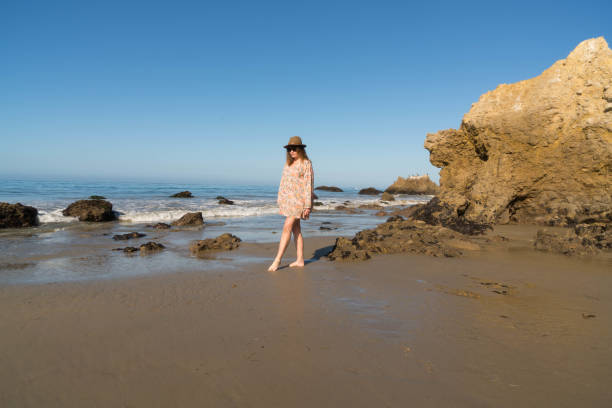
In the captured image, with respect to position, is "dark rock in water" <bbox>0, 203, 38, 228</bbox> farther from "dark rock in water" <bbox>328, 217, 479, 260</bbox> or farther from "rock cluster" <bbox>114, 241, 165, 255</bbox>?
"dark rock in water" <bbox>328, 217, 479, 260</bbox>

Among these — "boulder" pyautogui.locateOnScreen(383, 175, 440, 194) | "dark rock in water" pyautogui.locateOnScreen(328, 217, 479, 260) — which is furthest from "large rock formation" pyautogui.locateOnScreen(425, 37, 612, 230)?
"boulder" pyautogui.locateOnScreen(383, 175, 440, 194)

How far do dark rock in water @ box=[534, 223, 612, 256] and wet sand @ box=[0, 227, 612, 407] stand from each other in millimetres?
1405

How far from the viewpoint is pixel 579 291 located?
3.33 m

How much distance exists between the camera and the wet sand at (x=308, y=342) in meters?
1.64

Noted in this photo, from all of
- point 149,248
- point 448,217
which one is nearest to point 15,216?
point 149,248

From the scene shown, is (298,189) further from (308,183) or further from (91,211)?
(91,211)

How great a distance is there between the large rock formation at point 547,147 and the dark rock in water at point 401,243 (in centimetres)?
202

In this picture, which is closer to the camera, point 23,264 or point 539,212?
point 23,264

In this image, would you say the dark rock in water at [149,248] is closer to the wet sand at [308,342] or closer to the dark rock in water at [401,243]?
the wet sand at [308,342]

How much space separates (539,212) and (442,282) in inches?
267

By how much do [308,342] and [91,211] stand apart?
33.5ft

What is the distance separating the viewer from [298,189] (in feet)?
14.4

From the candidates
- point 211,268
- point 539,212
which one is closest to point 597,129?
point 539,212

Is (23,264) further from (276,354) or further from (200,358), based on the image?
A: (276,354)
